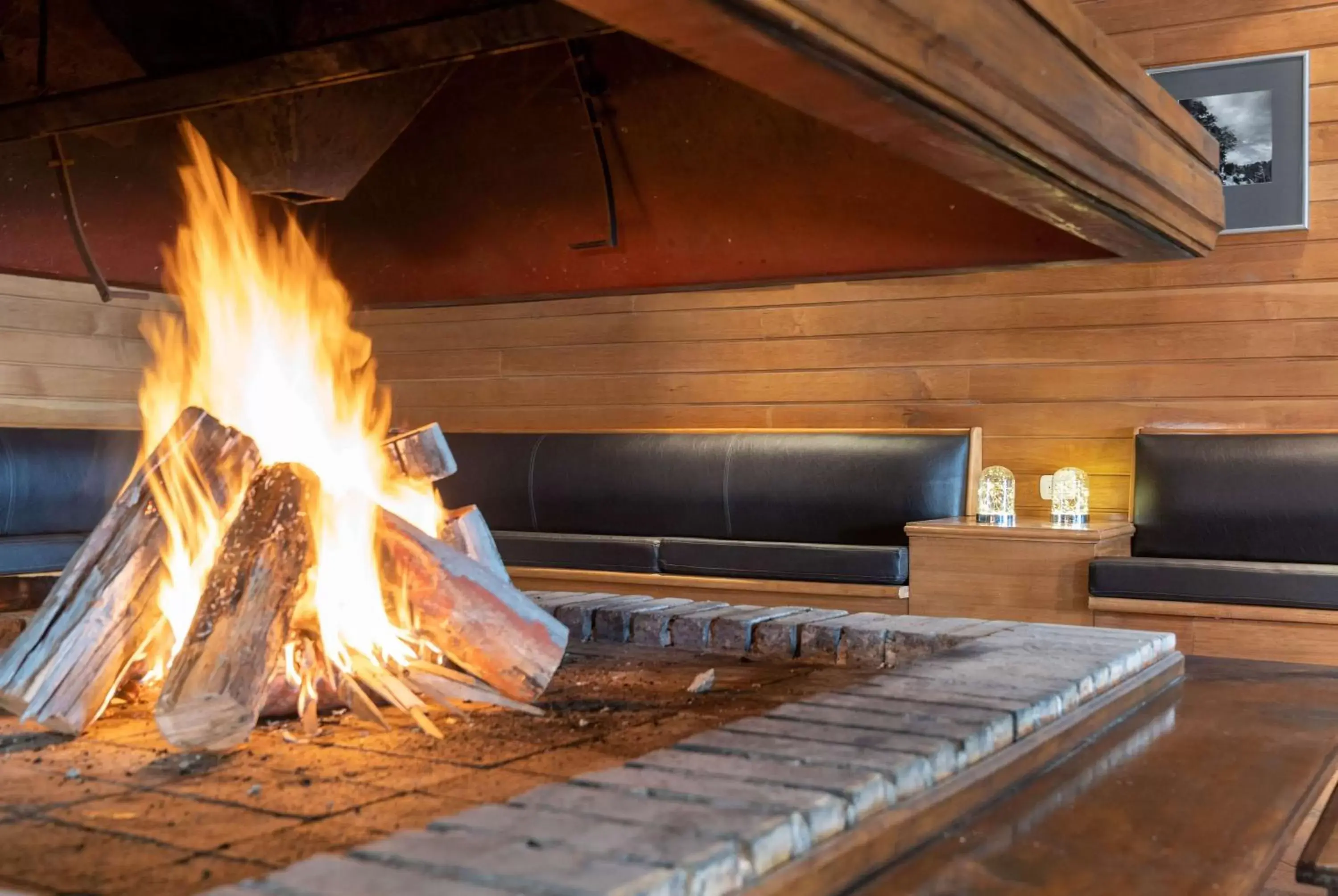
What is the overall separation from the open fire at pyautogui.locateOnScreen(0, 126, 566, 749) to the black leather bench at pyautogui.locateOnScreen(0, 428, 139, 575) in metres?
2.44

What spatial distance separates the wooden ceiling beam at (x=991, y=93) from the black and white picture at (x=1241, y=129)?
229cm

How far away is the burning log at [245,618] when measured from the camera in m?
1.55

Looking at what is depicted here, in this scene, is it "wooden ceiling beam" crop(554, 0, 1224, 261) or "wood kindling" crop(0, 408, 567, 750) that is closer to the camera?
"wooden ceiling beam" crop(554, 0, 1224, 261)

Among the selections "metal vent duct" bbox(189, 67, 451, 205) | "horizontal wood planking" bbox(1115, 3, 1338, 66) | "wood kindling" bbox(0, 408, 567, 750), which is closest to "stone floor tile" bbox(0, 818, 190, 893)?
"wood kindling" bbox(0, 408, 567, 750)

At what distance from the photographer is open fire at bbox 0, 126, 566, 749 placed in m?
1.68

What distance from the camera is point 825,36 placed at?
3.81 feet

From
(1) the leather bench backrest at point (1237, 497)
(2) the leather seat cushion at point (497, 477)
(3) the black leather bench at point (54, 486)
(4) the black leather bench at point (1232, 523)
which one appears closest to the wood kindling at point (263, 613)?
(4) the black leather bench at point (1232, 523)

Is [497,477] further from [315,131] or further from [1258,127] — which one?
[315,131]

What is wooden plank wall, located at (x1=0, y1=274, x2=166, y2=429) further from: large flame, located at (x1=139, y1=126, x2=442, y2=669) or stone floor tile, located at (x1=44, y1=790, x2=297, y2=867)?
stone floor tile, located at (x1=44, y1=790, x2=297, y2=867)

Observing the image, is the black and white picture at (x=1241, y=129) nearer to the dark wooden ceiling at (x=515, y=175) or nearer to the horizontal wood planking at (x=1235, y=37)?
the horizontal wood planking at (x=1235, y=37)

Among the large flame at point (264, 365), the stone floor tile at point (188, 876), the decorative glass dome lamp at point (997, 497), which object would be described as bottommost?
the stone floor tile at point (188, 876)

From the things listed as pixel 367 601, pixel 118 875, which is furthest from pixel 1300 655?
pixel 118 875

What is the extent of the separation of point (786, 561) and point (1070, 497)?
0.93 m

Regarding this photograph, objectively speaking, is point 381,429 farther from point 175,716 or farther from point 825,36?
point 825,36
